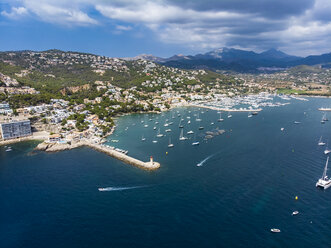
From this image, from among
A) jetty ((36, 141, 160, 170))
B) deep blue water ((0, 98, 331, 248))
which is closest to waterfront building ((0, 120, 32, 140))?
deep blue water ((0, 98, 331, 248))

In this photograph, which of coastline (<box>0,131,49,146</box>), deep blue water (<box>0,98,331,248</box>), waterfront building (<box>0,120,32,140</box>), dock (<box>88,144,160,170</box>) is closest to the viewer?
deep blue water (<box>0,98,331,248</box>)

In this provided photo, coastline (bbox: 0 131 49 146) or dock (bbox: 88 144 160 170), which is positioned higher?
coastline (bbox: 0 131 49 146)

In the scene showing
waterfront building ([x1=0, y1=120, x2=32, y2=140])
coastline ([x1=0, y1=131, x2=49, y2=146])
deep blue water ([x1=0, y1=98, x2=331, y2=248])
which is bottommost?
deep blue water ([x1=0, y1=98, x2=331, y2=248])

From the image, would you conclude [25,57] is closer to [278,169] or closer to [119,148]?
[119,148]

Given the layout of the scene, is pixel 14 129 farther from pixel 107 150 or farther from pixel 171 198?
pixel 171 198

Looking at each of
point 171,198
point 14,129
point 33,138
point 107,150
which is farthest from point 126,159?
point 14,129

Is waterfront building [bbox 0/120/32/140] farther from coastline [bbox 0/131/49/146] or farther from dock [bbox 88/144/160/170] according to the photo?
dock [bbox 88/144/160/170]

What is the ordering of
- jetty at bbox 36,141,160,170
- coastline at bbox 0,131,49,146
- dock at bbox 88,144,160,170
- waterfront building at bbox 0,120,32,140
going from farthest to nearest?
waterfront building at bbox 0,120,32,140 < coastline at bbox 0,131,49,146 < jetty at bbox 36,141,160,170 < dock at bbox 88,144,160,170

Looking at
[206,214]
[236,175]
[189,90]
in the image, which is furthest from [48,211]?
[189,90]

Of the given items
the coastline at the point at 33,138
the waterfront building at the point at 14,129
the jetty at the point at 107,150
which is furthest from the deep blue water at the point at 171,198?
the waterfront building at the point at 14,129
